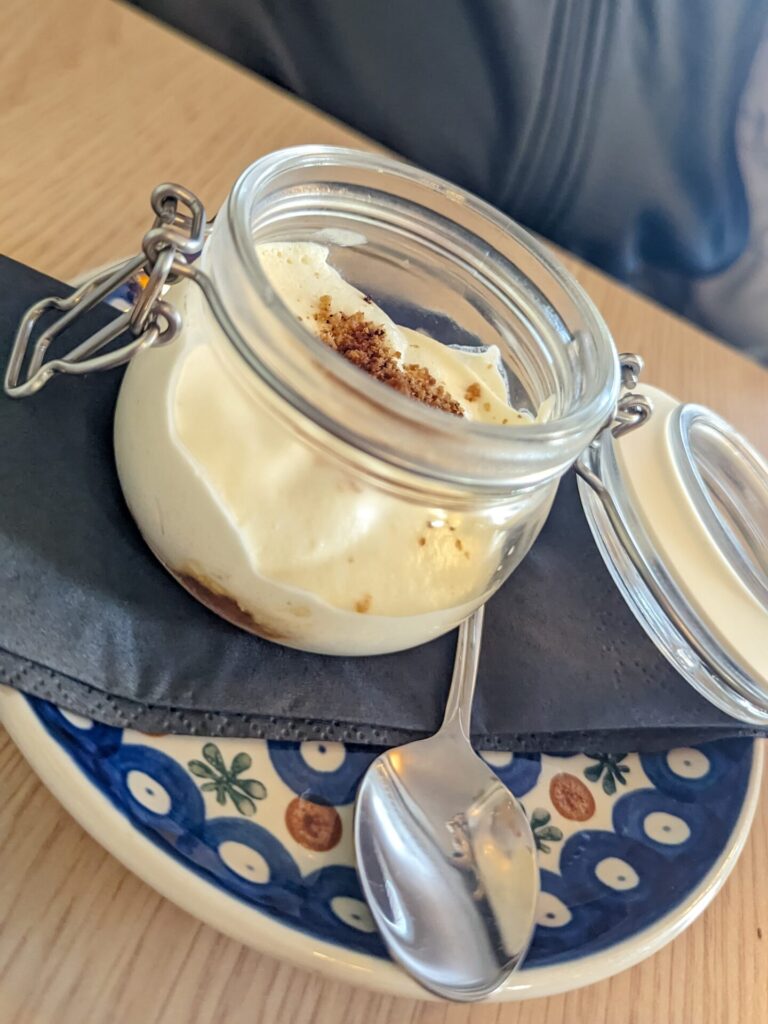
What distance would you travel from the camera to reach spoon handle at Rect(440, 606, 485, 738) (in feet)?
1.15

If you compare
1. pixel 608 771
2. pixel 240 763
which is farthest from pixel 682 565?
pixel 240 763

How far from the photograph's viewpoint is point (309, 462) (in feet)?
0.92

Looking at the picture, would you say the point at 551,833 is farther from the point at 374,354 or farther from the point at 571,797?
the point at 374,354

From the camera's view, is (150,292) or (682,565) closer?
(150,292)

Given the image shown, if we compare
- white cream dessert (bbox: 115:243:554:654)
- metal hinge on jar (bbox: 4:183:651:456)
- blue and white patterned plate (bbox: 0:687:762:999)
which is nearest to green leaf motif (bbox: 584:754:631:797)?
blue and white patterned plate (bbox: 0:687:762:999)

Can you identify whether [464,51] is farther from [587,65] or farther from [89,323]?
[89,323]

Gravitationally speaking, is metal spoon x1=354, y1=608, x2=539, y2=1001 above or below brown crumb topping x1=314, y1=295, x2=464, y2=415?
below

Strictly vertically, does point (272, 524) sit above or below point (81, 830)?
above

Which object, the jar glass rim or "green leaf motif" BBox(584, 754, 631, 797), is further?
"green leaf motif" BBox(584, 754, 631, 797)

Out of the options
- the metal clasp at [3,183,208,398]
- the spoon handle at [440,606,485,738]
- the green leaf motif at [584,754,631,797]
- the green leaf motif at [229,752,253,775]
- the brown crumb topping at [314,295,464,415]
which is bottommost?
the green leaf motif at [584,754,631,797]

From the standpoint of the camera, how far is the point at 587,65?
837 mm

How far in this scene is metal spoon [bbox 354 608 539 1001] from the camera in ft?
0.96

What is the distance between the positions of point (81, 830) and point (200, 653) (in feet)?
0.24

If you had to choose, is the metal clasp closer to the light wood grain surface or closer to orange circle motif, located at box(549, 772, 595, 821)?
the light wood grain surface
